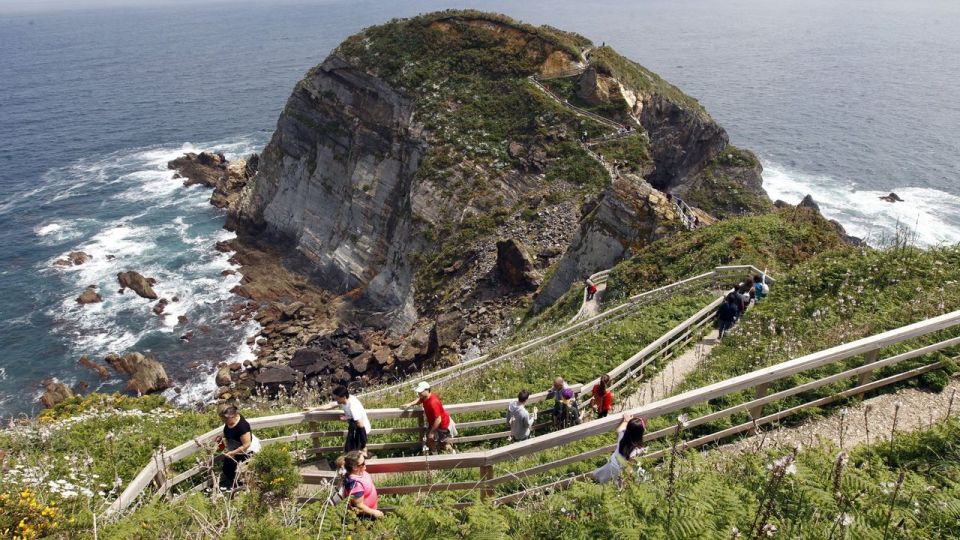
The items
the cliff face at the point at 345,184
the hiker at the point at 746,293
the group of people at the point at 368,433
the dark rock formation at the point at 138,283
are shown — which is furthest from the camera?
the dark rock formation at the point at 138,283

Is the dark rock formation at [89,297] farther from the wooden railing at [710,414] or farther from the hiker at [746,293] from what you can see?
the hiker at [746,293]

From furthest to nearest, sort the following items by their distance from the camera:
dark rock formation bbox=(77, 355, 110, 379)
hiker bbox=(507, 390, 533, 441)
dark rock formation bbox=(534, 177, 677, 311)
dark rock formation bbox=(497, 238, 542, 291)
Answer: dark rock formation bbox=(77, 355, 110, 379)
dark rock formation bbox=(497, 238, 542, 291)
dark rock formation bbox=(534, 177, 677, 311)
hiker bbox=(507, 390, 533, 441)

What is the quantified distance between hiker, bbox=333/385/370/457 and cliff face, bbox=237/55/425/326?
105 feet

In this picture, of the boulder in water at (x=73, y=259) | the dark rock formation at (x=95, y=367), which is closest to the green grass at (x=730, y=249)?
the dark rock formation at (x=95, y=367)

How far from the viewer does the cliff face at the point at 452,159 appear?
38.7 meters

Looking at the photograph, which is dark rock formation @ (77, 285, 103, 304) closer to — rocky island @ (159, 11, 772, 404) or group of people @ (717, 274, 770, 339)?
rocky island @ (159, 11, 772, 404)

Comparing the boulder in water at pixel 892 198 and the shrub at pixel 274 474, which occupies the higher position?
the shrub at pixel 274 474

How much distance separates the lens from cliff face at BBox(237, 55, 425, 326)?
1789 inches

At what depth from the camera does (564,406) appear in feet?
34.3

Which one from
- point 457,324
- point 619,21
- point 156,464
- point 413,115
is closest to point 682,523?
point 156,464

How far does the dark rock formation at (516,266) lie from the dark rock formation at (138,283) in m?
28.9

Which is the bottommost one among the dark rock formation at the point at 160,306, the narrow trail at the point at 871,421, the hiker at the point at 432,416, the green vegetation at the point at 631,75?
the dark rock formation at the point at 160,306

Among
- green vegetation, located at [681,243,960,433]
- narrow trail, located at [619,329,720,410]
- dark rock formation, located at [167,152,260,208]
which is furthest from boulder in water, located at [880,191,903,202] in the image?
dark rock formation, located at [167,152,260,208]

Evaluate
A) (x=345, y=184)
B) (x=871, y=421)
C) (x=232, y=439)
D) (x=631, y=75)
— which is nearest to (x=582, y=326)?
(x=871, y=421)
